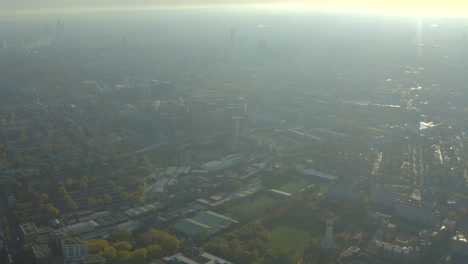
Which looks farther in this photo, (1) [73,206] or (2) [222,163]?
(2) [222,163]

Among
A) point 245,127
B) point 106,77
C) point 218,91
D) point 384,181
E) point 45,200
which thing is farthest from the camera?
point 106,77

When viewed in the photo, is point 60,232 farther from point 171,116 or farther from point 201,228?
point 171,116

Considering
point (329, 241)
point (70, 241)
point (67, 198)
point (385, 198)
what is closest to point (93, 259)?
point (70, 241)

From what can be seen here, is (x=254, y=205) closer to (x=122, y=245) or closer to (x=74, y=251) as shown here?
(x=122, y=245)

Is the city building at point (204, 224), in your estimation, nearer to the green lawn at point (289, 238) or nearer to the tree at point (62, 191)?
the green lawn at point (289, 238)

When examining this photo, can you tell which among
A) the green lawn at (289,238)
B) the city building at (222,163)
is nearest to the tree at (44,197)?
the city building at (222,163)

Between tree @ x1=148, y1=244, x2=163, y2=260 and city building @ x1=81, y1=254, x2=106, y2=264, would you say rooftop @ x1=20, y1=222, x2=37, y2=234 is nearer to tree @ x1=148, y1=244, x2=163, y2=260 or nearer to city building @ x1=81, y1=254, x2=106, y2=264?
city building @ x1=81, y1=254, x2=106, y2=264

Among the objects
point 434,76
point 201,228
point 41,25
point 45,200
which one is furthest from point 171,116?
point 41,25
